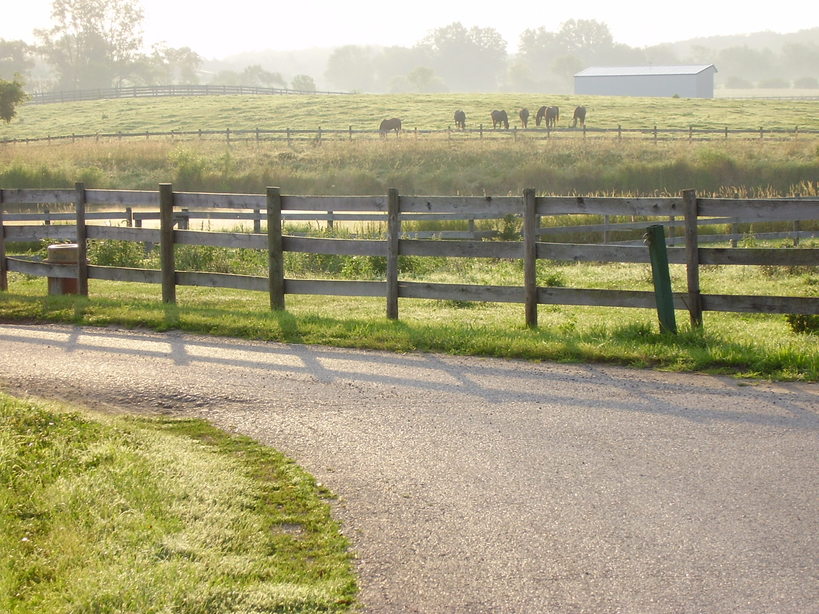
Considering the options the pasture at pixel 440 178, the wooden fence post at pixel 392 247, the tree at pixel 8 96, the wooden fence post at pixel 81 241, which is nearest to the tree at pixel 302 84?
the pasture at pixel 440 178

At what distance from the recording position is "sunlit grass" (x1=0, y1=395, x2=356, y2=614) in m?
4.16

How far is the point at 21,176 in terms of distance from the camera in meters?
41.8

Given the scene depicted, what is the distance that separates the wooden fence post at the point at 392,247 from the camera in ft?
36.7

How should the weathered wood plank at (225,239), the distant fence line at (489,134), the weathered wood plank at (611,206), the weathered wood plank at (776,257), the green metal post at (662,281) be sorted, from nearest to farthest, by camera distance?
1. the weathered wood plank at (776,257)
2. the green metal post at (662,281)
3. the weathered wood plank at (611,206)
4. the weathered wood plank at (225,239)
5. the distant fence line at (489,134)

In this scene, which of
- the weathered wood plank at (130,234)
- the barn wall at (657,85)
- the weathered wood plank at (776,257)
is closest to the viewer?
the weathered wood plank at (776,257)

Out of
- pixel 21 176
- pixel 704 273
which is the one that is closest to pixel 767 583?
pixel 704 273

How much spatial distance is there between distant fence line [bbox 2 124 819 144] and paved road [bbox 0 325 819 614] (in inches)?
1686

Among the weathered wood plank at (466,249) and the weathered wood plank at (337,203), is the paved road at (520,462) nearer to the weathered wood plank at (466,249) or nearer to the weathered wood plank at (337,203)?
the weathered wood plank at (466,249)

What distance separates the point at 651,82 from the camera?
113 metres

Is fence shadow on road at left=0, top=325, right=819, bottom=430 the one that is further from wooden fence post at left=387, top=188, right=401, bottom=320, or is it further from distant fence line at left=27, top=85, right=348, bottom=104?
distant fence line at left=27, top=85, right=348, bottom=104

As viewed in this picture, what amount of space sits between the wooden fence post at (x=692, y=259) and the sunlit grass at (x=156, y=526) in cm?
527

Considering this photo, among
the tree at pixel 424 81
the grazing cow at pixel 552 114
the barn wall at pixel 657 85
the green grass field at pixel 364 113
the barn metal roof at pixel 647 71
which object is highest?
the tree at pixel 424 81

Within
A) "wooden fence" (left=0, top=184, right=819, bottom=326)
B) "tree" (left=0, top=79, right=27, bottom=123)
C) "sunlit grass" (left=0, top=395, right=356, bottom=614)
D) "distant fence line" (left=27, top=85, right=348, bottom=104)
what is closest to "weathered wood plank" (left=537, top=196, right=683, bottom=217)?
"wooden fence" (left=0, top=184, right=819, bottom=326)

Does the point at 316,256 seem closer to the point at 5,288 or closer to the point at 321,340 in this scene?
the point at 5,288
